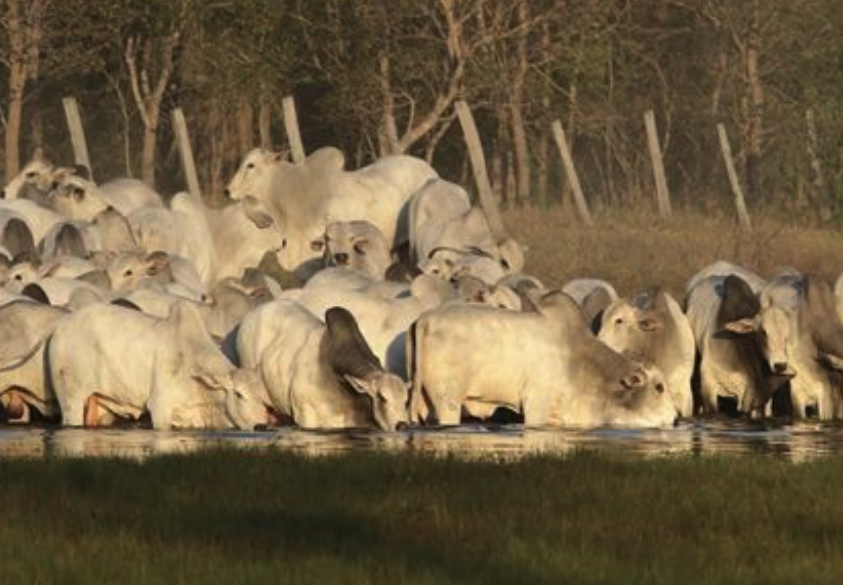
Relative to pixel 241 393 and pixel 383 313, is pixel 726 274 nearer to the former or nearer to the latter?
pixel 383 313

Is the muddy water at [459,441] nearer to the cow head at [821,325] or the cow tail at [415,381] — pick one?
the cow tail at [415,381]

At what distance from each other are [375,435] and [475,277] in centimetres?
696

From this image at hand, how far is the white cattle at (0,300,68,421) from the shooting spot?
75.8 feet

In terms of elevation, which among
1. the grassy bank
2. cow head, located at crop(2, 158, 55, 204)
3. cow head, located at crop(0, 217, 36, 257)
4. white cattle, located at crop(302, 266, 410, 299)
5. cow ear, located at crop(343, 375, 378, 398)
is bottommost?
the grassy bank

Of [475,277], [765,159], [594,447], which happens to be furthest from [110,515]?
[765,159]

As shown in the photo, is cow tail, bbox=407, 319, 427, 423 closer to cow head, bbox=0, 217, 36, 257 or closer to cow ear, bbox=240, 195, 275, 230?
cow head, bbox=0, 217, 36, 257

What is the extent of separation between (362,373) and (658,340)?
4.17m

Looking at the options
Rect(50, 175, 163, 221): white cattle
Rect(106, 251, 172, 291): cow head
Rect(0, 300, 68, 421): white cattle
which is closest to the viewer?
Rect(0, 300, 68, 421): white cattle

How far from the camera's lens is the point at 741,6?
57.2 meters

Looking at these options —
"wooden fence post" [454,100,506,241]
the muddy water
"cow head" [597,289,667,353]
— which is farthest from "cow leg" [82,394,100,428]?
"wooden fence post" [454,100,506,241]

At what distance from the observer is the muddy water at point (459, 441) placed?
19391 millimetres

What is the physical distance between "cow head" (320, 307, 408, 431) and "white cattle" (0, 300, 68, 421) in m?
2.44

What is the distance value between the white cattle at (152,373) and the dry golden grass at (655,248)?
1409 centimetres

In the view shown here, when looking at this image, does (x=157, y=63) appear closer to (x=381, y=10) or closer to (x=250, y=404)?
(x=381, y=10)
